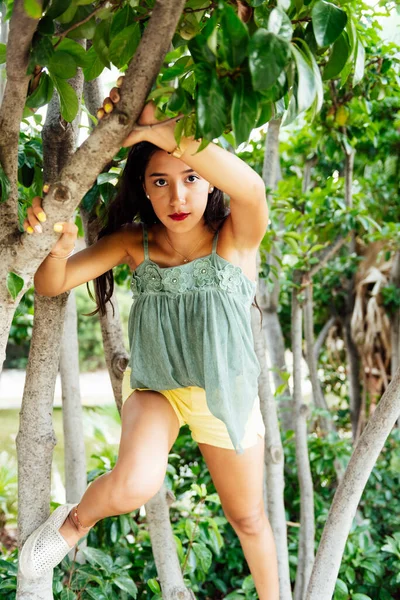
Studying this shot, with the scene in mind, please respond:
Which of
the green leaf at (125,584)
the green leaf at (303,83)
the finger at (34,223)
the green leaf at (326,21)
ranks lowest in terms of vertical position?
the green leaf at (125,584)

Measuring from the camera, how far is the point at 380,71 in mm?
2572

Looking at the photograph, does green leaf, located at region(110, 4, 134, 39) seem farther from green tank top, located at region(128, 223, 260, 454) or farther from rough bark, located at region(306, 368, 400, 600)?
rough bark, located at region(306, 368, 400, 600)

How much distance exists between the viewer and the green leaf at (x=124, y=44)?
1.19 metres

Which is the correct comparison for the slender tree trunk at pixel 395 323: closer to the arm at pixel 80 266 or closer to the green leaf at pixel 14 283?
the arm at pixel 80 266

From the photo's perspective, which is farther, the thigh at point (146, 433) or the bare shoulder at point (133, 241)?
the bare shoulder at point (133, 241)

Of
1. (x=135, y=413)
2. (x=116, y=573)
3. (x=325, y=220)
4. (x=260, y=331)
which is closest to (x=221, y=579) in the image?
(x=116, y=573)

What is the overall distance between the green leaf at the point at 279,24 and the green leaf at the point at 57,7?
1.27 feet

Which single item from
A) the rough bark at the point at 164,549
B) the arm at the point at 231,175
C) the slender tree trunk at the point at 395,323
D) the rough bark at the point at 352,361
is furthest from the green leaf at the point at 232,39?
the rough bark at the point at 352,361

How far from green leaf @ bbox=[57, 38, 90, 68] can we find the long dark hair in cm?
42

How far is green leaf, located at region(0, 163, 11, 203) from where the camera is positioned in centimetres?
120

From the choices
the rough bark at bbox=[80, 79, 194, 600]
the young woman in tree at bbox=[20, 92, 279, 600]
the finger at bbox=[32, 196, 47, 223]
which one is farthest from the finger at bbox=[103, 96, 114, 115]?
the rough bark at bbox=[80, 79, 194, 600]

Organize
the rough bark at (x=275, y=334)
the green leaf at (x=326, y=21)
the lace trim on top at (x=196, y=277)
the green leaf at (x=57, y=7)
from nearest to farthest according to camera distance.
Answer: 1. the green leaf at (x=326, y=21)
2. the green leaf at (x=57, y=7)
3. the lace trim on top at (x=196, y=277)
4. the rough bark at (x=275, y=334)

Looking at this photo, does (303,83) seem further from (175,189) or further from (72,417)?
(72,417)

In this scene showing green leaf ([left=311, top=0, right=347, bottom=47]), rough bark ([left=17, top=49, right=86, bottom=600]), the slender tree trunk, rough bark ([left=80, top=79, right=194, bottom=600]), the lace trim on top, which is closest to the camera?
green leaf ([left=311, top=0, right=347, bottom=47])
